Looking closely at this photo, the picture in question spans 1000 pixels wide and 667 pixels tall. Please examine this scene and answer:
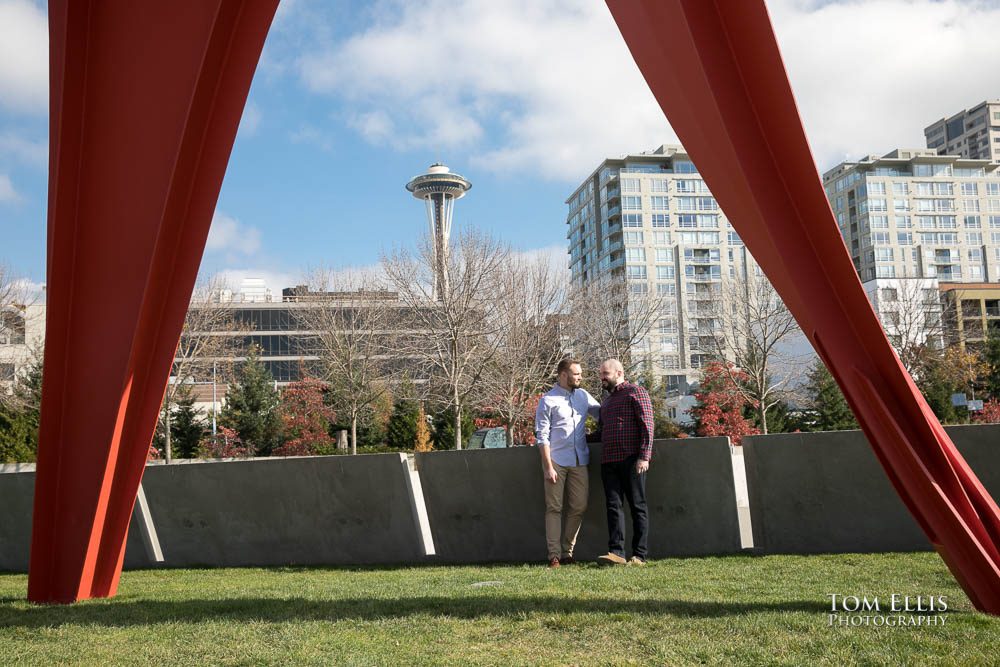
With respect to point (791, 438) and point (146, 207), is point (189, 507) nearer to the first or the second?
point (146, 207)

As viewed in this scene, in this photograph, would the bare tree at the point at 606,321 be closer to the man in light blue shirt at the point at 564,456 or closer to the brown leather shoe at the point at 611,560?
the man in light blue shirt at the point at 564,456

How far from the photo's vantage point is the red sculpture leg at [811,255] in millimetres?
4410

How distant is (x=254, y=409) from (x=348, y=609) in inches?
1484

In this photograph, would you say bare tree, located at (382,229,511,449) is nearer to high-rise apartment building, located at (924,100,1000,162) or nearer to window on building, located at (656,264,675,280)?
window on building, located at (656,264,675,280)

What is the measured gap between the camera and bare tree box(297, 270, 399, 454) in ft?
124

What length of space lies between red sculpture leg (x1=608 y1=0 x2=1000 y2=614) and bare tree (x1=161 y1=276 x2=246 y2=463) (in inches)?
1249

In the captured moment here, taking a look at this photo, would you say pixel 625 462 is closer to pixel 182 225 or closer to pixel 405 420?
pixel 182 225

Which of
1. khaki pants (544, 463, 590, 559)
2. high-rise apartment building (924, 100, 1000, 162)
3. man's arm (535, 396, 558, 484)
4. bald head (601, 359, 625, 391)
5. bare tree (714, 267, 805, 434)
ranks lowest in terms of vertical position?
khaki pants (544, 463, 590, 559)

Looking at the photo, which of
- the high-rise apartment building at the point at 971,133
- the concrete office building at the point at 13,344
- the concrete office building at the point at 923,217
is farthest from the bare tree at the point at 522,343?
the high-rise apartment building at the point at 971,133

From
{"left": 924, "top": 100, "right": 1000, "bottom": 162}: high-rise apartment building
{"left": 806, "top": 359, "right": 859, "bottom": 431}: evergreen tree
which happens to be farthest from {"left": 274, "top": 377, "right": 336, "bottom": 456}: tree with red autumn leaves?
{"left": 924, "top": 100, "right": 1000, "bottom": 162}: high-rise apartment building

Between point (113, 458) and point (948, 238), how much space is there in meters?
115

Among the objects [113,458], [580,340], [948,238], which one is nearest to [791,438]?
[113,458]

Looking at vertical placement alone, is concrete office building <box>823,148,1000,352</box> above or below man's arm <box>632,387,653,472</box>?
above

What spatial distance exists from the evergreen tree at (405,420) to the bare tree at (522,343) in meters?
4.74
